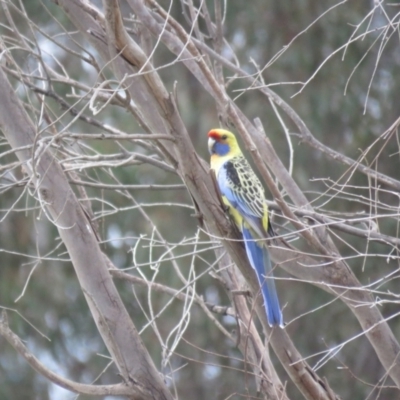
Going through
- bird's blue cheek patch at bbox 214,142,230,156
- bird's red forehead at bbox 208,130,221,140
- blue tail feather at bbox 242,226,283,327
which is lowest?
blue tail feather at bbox 242,226,283,327

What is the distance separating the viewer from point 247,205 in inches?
112

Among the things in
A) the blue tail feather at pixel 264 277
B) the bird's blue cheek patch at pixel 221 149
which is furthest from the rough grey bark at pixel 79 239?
the bird's blue cheek patch at pixel 221 149

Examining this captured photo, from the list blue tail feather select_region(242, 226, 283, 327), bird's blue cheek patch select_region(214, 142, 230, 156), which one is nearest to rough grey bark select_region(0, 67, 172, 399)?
blue tail feather select_region(242, 226, 283, 327)

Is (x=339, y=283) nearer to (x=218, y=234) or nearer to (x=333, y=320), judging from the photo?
(x=218, y=234)

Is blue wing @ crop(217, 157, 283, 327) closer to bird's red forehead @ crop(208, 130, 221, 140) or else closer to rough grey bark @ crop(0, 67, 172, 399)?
bird's red forehead @ crop(208, 130, 221, 140)

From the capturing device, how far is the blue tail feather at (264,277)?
8.00ft

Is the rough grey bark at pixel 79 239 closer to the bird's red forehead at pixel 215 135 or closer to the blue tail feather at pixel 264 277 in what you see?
the blue tail feather at pixel 264 277

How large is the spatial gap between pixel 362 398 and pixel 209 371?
1486mm

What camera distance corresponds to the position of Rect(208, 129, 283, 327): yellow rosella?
251 centimetres

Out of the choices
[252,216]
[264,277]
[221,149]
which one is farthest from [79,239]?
[221,149]

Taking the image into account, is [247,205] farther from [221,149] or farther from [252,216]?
[221,149]

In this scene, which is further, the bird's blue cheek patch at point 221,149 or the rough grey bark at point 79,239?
the bird's blue cheek patch at point 221,149

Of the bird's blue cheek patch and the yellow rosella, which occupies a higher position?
the bird's blue cheek patch

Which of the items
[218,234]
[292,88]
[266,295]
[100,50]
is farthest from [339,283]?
[292,88]
